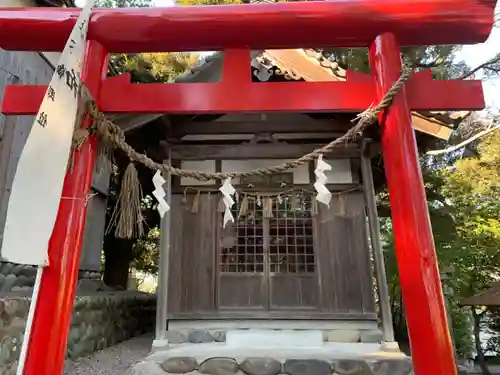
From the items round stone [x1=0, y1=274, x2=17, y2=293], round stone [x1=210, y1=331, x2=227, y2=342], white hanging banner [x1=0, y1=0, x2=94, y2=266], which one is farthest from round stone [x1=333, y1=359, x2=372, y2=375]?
round stone [x1=0, y1=274, x2=17, y2=293]

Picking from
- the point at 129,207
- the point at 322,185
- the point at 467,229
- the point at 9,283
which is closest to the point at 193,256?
the point at 9,283

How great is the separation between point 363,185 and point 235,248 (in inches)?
90.6

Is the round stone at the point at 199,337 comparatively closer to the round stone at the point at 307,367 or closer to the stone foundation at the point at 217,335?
the stone foundation at the point at 217,335

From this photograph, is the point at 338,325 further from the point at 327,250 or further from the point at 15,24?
the point at 15,24

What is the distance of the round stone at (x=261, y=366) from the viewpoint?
4840 mm

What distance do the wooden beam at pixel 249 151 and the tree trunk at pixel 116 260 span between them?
18.3 ft

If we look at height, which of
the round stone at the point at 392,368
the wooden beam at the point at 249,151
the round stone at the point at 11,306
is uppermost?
the wooden beam at the point at 249,151

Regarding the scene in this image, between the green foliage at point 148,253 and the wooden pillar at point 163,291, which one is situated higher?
the green foliage at point 148,253

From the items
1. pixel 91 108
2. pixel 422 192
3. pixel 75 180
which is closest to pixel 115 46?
pixel 91 108

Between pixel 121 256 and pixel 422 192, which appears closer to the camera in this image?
pixel 422 192

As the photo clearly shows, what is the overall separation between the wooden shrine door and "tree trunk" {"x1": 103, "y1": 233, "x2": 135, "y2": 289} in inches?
231

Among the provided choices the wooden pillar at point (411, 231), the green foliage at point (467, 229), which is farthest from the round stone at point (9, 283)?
A: the green foliage at point (467, 229)

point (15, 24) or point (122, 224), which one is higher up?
point (15, 24)

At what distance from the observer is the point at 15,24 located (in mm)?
2883
